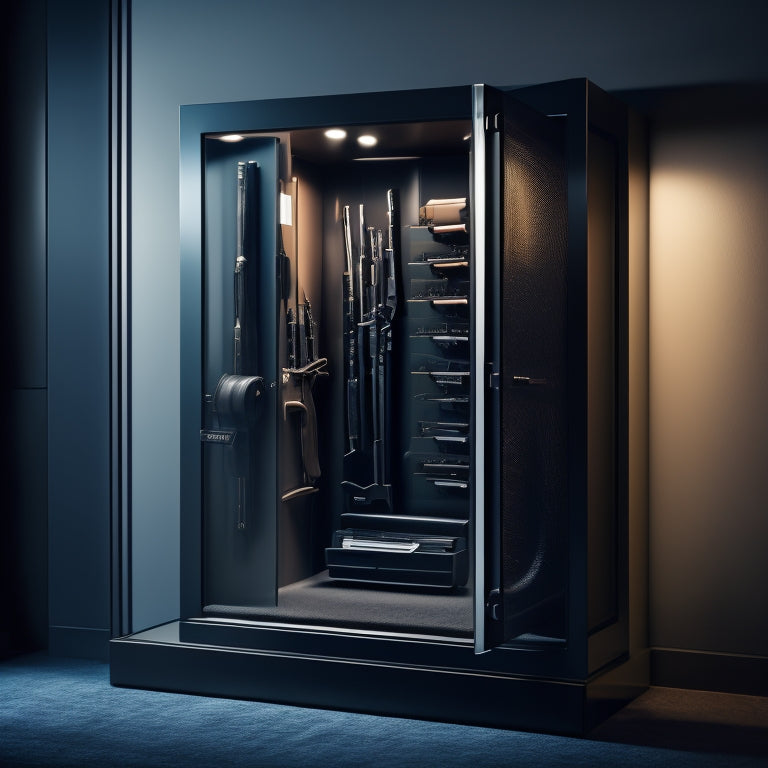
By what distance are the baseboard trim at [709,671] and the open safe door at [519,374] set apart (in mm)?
748

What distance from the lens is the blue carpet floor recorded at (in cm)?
371

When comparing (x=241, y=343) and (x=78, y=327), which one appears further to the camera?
(x=78, y=327)

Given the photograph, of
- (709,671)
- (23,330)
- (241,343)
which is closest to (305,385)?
(241,343)

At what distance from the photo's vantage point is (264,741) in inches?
154

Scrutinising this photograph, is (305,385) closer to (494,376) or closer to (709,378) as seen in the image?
(494,376)

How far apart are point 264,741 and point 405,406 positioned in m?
1.81

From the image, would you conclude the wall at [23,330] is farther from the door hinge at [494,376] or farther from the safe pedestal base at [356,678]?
the door hinge at [494,376]

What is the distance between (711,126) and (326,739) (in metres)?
2.67

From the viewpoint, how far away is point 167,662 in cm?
454

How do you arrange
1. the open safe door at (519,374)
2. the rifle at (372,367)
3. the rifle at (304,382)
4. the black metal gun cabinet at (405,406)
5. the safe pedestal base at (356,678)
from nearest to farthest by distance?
the open safe door at (519,374)
the black metal gun cabinet at (405,406)
the safe pedestal base at (356,678)
the rifle at (304,382)
the rifle at (372,367)

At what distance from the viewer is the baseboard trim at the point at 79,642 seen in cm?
517

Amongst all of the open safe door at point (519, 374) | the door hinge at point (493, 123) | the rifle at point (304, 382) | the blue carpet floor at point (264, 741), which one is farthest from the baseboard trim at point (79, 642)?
the door hinge at point (493, 123)

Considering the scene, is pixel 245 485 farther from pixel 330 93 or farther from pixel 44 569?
pixel 330 93

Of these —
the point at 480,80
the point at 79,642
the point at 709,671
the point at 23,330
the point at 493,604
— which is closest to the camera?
the point at 493,604
